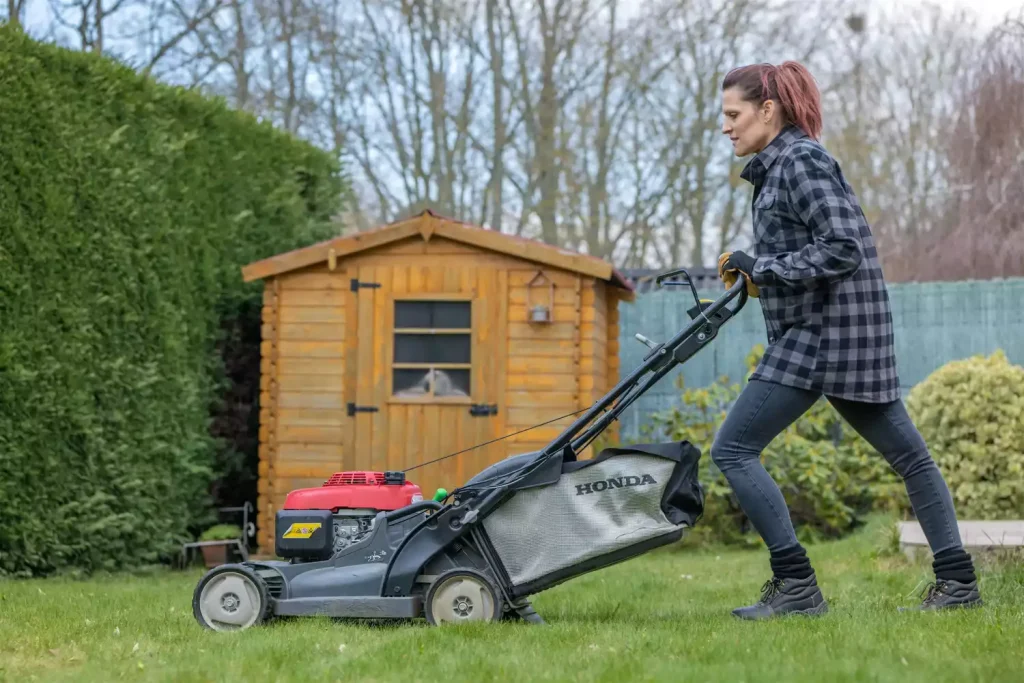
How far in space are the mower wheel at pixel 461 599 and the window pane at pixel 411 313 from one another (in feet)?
14.7

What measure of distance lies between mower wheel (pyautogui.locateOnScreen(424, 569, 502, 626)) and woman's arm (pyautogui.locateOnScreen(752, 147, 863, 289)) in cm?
135

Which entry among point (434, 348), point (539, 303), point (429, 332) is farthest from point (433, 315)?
point (539, 303)

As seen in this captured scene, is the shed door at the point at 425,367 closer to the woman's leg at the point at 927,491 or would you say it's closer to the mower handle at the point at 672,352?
the mower handle at the point at 672,352

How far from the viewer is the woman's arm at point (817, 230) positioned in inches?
164

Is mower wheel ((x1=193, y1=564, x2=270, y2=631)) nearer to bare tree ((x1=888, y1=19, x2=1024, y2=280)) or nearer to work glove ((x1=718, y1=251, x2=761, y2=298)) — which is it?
work glove ((x1=718, y1=251, x2=761, y2=298))

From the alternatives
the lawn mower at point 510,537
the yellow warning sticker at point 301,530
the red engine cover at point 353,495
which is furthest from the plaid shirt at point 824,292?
the yellow warning sticker at point 301,530

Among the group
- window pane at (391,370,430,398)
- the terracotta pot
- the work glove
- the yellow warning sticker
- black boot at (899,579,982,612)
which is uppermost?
the work glove

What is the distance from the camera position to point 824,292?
4289mm

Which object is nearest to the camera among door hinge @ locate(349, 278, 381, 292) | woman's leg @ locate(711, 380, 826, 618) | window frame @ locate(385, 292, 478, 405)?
woman's leg @ locate(711, 380, 826, 618)

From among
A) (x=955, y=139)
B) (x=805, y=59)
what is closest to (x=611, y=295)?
(x=955, y=139)

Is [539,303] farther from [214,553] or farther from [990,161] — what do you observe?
[990,161]

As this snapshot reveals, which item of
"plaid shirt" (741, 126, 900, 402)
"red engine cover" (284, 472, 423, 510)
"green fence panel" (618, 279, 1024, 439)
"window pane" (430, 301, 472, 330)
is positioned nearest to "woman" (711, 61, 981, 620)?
"plaid shirt" (741, 126, 900, 402)

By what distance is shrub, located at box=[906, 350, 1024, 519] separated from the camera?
308 inches

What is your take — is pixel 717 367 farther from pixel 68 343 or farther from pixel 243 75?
pixel 243 75
